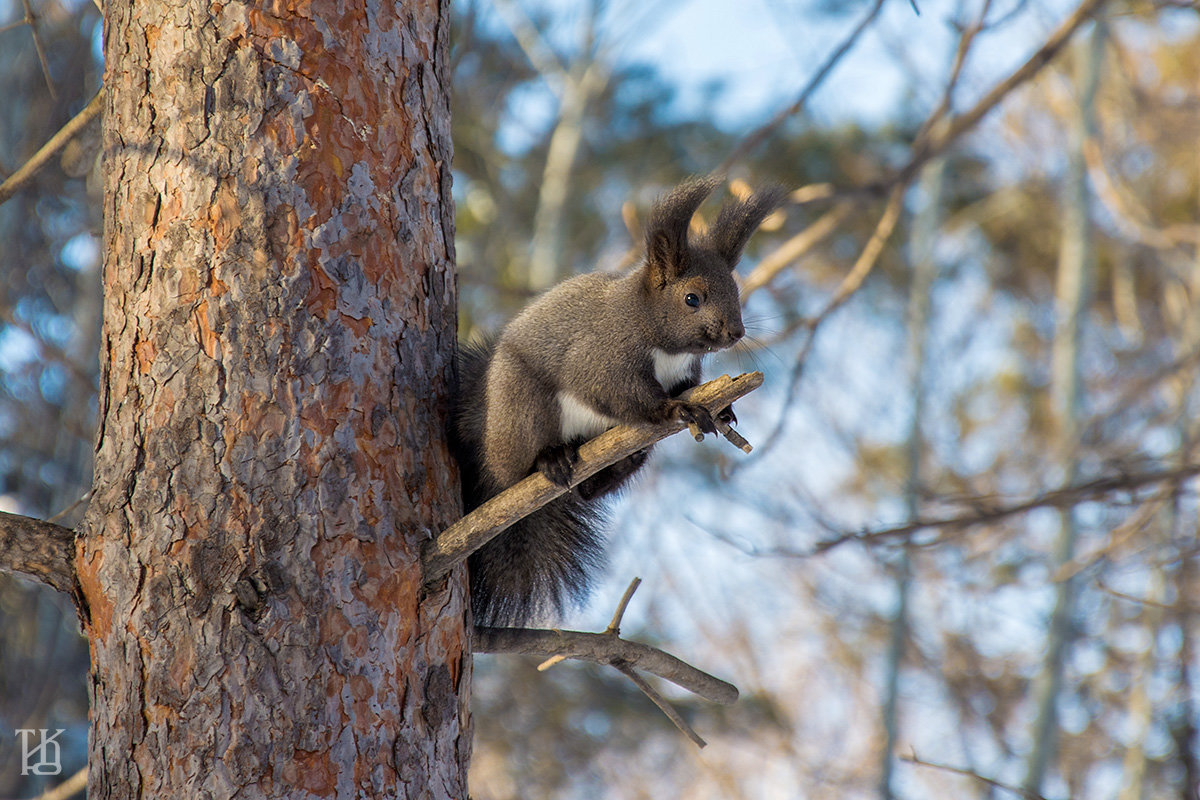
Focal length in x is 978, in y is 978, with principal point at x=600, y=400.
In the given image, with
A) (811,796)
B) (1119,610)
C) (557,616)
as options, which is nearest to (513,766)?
(811,796)

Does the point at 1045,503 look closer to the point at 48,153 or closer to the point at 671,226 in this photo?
the point at 671,226

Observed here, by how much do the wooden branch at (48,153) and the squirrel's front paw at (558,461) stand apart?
3.69ft

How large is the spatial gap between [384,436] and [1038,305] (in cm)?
1084

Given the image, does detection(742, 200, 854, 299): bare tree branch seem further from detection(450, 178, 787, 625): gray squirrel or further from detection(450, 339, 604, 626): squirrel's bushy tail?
detection(450, 339, 604, 626): squirrel's bushy tail

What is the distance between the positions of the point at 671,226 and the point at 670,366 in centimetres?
31

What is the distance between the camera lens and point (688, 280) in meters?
2.15

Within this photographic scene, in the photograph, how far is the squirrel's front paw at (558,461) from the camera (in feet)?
6.01

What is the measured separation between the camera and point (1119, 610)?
904 cm

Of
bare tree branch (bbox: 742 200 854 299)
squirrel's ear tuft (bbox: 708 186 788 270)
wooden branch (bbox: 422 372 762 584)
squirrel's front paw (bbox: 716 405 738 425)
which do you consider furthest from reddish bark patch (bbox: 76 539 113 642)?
bare tree branch (bbox: 742 200 854 299)

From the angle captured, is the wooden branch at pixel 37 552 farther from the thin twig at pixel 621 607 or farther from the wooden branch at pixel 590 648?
the thin twig at pixel 621 607

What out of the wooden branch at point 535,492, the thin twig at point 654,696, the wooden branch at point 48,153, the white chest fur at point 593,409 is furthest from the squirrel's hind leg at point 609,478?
the wooden branch at point 48,153

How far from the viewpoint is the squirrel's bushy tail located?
2.08 m

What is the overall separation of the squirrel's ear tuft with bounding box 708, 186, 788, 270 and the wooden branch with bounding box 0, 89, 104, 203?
132 centimetres

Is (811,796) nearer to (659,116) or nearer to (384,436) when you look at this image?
(659,116)
